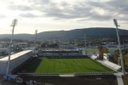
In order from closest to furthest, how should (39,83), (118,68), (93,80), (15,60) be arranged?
1. (39,83)
2. (93,80)
3. (118,68)
4. (15,60)

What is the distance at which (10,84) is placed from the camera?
3041 centimetres

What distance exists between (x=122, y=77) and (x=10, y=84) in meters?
15.7

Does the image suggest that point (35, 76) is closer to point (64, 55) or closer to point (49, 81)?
point (49, 81)

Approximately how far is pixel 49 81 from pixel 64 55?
147 feet

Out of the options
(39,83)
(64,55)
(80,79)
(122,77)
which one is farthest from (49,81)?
(64,55)

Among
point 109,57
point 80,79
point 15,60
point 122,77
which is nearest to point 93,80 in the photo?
point 80,79

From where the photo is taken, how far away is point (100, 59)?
2402 inches

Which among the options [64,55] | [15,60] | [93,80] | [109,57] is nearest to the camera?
[93,80]

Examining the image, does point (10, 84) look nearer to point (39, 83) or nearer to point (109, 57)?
point (39, 83)

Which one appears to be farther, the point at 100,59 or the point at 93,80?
the point at 100,59

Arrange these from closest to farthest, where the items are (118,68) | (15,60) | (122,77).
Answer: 1. (122,77)
2. (118,68)
3. (15,60)

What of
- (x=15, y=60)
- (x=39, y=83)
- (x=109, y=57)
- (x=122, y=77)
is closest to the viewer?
(x=39, y=83)

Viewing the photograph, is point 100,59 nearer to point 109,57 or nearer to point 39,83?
point 109,57

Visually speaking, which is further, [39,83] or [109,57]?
[109,57]
